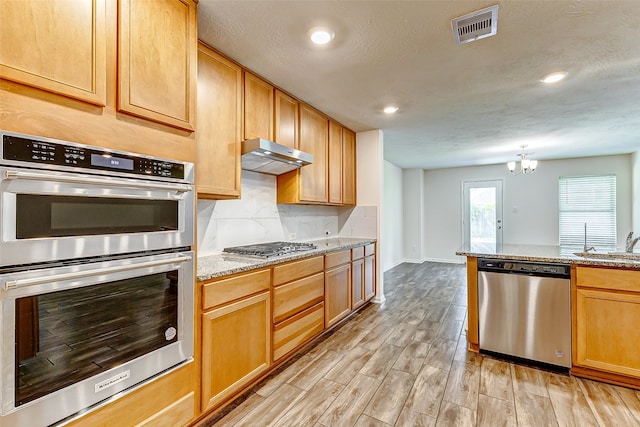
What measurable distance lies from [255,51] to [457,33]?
136cm

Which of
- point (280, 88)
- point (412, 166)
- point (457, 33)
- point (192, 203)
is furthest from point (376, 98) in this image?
point (412, 166)

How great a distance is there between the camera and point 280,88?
9.00 feet

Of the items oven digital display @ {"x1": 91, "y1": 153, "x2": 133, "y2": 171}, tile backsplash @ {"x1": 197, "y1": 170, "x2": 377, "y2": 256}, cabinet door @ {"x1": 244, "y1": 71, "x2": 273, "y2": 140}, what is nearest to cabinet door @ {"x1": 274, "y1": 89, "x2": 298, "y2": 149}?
cabinet door @ {"x1": 244, "y1": 71, "x2": 273, "y2": 140}

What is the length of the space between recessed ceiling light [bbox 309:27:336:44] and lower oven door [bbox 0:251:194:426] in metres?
1.57

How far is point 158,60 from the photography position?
1470mm

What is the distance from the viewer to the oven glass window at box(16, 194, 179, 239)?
3.51 feet

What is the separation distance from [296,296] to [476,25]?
2.29m

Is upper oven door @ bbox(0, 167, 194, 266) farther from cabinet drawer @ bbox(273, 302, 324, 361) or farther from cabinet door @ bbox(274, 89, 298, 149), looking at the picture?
cabinet door @ bbox(274, 89, 298, 149)

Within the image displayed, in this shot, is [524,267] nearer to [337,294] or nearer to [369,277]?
[337,294]

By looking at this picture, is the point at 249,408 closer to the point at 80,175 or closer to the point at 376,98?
the point at 80,175

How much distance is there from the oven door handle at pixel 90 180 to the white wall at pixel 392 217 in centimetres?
513

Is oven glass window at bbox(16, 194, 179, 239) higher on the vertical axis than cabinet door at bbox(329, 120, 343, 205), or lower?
lower

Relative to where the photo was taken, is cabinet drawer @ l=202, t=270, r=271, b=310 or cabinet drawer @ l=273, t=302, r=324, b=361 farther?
cabinet drawer @ l=273, t=302, r=324, b=361

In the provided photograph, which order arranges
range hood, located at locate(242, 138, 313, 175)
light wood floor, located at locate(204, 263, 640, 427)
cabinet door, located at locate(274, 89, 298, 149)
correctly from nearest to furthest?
1. light wood floor, located at locate(204, 263, 640, 427)
2. range hood, located at locate(242, 138, 313, 175)
3. cabinet door, located at locate(274, 89, 298, 149)
